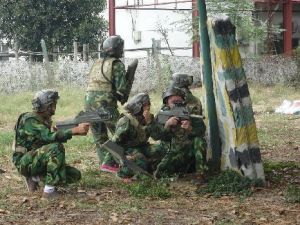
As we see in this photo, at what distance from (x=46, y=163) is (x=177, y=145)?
1587 mm

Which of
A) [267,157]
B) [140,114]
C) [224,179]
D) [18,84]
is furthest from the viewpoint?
[18,84]

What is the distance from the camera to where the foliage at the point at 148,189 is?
21.5 feet

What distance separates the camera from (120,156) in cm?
720

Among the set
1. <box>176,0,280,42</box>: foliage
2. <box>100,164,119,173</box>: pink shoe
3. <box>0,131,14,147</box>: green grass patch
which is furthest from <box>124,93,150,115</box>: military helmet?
<box>176,0,280,42</box>: foliage

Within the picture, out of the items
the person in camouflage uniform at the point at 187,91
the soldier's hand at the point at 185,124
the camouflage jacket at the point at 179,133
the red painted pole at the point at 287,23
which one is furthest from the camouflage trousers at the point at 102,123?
the red painted pole at the point at 287,23

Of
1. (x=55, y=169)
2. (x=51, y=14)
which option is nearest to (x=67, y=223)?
(x=55, y=169)

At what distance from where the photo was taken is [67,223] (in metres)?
5.68

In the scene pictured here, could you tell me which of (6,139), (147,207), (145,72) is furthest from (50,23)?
(147,207)

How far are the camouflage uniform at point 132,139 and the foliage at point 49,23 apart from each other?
66.7ft

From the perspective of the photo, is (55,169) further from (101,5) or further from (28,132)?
(101,5)

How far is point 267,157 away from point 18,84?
11367 millimetres

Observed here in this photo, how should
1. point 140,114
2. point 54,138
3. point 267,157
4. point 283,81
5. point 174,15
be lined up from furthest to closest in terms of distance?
point 174,15
point 283,81
point 267,157
point 140,114
point 54,138

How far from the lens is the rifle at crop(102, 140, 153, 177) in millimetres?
7129

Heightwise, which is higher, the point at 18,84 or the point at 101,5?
the point at 101,5
